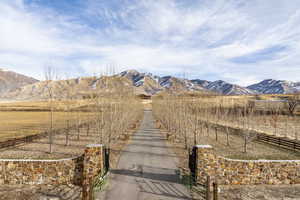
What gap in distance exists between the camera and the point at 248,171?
8945 mm

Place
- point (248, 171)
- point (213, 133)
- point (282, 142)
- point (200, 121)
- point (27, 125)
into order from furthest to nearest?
1. point (27, 125)
2. point (213, 133)
3. point (200, 121)
4. point (282, 142)
5. point (248, 171)

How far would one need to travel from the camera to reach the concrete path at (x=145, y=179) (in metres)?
7.56

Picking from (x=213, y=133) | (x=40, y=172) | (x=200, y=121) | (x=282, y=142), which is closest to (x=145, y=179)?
(x=40, y=172)

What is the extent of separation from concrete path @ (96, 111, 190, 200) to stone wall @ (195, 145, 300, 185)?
161cm

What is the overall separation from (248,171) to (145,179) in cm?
509

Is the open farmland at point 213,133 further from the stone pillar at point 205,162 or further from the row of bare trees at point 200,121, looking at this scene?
the stone pillar at point 205,162

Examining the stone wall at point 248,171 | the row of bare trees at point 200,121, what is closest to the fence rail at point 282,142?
the row of bare trees at point 200,121

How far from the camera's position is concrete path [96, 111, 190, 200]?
756 cm

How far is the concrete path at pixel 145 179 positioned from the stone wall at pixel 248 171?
161 cm

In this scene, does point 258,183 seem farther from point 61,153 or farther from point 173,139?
point 61,153

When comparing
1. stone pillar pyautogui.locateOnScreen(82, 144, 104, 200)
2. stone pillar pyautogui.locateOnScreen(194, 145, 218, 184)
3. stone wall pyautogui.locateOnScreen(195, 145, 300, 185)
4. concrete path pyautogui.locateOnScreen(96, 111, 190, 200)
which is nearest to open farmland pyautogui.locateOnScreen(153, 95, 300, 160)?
concrete path pyautogui.locateOnScreen(96, 111, 190, 200)

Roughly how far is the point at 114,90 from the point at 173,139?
26.4 ft

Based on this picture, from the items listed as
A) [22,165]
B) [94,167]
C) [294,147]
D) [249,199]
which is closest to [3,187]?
[22,165]

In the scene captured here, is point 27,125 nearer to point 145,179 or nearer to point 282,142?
point 145,179
